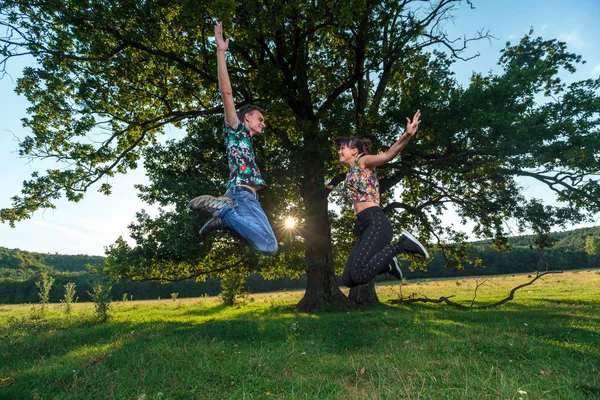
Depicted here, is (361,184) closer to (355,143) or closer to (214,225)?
(355,143)

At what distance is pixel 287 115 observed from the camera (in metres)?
13.3

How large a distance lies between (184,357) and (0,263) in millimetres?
96532

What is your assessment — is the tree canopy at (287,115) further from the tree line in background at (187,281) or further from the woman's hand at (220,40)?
the tree line in background at (187,281)

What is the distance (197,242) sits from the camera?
12.4 metres

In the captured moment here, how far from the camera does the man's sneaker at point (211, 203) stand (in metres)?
4.09

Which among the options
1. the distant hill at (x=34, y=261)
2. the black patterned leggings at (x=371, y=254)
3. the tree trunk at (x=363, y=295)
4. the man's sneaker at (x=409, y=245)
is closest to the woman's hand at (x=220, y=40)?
the black patterned leggings at (x=371, y=254)

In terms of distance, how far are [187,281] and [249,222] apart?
56.7m

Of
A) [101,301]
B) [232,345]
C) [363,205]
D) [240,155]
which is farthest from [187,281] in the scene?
[240,155]

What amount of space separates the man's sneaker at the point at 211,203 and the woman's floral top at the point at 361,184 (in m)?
1.71

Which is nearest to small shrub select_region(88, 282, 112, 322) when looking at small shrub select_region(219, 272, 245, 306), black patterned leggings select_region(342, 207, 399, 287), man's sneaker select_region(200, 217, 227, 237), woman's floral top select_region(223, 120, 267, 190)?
small shrub select_region(219, 272, 245, 306)

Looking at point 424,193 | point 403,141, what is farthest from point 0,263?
point 403,141

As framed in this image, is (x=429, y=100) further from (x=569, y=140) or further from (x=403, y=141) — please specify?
(x=403, y=141)

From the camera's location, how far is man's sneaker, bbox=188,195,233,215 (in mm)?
4086

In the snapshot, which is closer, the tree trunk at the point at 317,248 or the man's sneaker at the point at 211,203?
the man's sneaker at the point at 211,203
